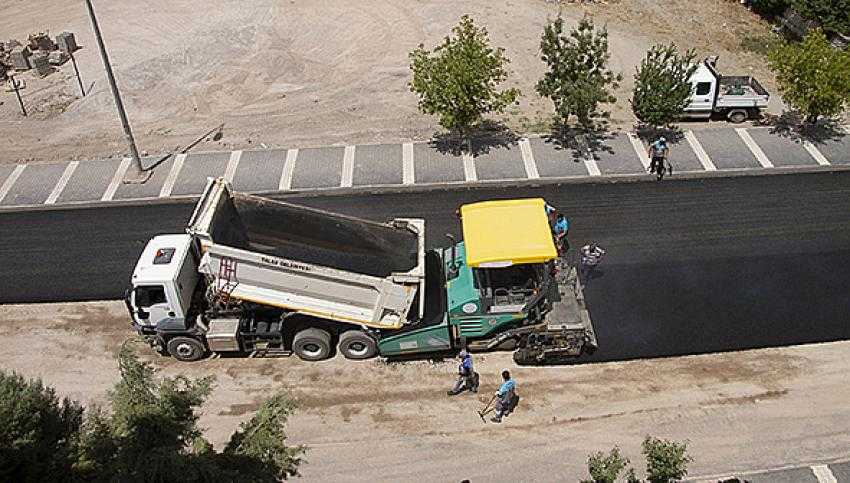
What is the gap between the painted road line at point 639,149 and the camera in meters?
23.8

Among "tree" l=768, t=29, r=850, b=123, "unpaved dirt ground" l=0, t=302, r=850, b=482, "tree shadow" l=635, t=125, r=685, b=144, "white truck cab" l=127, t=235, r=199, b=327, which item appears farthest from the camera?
"tree shadow" l=635, t=125, r=685, b=144

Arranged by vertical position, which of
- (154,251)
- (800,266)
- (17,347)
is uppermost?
(154,251)

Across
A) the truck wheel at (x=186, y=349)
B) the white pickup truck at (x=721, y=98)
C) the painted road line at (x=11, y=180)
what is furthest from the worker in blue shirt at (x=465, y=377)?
the painted road line at (x=11, y=180)

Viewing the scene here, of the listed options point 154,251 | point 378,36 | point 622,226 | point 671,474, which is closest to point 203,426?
point 154,251

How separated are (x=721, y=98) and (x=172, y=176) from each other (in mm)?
19101

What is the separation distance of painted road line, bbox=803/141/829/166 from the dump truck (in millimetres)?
11574

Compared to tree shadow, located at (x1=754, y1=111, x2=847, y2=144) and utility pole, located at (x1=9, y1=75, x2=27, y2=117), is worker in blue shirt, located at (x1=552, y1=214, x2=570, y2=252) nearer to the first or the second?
tree shadow, located at (x1=754, y1=111, x2=847, y2=144)

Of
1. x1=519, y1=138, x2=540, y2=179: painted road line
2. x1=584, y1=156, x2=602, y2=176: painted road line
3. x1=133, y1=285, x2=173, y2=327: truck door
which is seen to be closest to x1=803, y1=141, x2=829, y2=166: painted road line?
x1=584, y1=156, x2=602, y2=176: painted road line

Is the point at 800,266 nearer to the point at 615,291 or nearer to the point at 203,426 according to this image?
the point at 615,291

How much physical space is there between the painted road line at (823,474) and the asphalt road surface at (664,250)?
3.42 meters

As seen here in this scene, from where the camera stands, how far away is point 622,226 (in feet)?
69.3

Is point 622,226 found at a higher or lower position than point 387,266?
lower

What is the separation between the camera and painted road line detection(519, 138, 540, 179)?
2337 cm

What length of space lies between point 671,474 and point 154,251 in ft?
40.2
